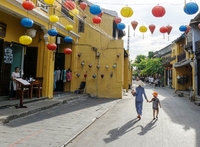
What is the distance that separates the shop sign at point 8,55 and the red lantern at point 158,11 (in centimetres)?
721

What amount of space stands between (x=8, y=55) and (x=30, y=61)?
159 cm

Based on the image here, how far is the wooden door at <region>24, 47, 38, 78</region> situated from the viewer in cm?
1133

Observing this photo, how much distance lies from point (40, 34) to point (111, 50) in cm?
595

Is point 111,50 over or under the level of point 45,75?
over

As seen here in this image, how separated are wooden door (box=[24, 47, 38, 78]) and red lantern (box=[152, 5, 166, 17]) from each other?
22.9 feet

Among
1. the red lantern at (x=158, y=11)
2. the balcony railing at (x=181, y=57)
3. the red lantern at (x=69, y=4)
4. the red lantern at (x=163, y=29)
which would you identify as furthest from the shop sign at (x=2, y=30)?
the balcony railing at (x=181, y=57)

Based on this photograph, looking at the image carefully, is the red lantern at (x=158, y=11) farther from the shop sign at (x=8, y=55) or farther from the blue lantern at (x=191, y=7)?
the shop sign at (x=8, y=55)

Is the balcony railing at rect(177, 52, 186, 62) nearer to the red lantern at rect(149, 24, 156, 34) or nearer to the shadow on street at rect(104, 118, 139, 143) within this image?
the red lantern at rect(149, 24, 156, 34)

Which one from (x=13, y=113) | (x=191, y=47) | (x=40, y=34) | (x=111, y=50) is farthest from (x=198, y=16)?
(x=13, y=113)

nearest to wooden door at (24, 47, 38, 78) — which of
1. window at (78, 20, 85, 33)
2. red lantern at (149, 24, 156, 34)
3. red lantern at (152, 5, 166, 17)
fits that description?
window at (78, 20, 85, 33)

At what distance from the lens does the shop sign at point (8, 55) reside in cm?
973

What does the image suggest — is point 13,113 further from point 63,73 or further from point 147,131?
point 63,73

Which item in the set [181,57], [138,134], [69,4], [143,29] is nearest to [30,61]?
[69,4]

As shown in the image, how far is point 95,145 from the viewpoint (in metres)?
4.84
